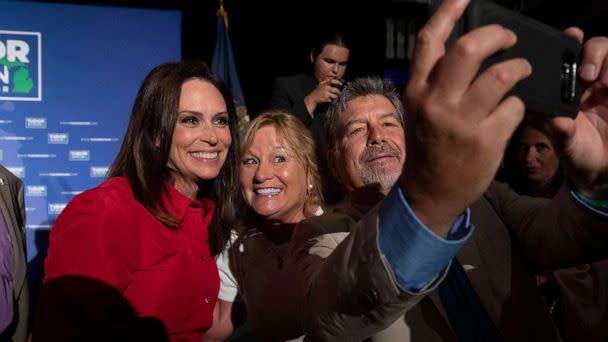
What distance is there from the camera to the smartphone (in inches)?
23.9

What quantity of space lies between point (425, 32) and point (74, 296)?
1354 mm

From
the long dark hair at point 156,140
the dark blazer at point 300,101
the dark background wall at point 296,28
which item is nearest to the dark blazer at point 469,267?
the long dark hair at point 156,140

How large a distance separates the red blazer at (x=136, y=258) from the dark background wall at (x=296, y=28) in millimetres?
3129

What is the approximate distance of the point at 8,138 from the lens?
4141 mm

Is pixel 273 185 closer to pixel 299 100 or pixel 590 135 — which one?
pixel 299 100

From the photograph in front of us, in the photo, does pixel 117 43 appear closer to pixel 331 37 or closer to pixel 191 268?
pixel 331 37

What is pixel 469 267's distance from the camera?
1457mm

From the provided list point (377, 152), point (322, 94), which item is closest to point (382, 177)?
point (377, 152)

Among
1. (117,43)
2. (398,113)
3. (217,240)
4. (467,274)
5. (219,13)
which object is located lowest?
(217,240)

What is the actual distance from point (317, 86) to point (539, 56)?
3.08 metres

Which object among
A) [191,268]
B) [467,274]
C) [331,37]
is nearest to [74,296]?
[191,268]

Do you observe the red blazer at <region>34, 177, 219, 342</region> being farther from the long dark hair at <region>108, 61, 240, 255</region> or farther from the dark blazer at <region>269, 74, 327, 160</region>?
the dark blazer at <region>269, 74, 327, 160</region>

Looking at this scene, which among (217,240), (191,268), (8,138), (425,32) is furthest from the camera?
(8,138)

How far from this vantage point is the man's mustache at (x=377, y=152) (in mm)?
2297
